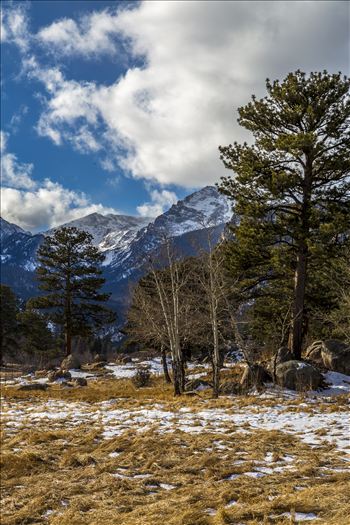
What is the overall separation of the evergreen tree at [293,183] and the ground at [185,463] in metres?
5.91

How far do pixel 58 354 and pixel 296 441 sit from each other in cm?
4624

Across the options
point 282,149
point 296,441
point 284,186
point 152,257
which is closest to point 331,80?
point 282,149

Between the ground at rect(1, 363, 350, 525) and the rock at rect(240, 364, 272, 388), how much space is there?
116cm

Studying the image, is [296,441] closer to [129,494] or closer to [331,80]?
[129,494]

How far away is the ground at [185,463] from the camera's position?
565cm

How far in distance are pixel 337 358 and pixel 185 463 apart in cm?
1227

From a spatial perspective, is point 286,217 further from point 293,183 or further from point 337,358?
point 337,358

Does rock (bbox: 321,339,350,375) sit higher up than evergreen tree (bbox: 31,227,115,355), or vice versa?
evergreen tree (bbox: 31,227,115,355)

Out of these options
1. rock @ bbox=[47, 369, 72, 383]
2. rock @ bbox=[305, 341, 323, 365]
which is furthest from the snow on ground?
A: rock @ bbox=[47, 369, 72, 383]

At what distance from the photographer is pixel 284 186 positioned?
694 inches

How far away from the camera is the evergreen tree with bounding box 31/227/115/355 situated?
3903 centimetres

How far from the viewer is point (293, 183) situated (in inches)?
697

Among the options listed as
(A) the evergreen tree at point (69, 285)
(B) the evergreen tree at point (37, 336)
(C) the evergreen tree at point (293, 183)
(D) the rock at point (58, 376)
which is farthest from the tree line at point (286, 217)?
(B) the evergreen tree at point (37, 336)

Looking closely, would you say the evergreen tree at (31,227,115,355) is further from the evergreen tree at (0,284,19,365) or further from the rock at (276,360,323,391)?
the rock at (276,360,323,391)
